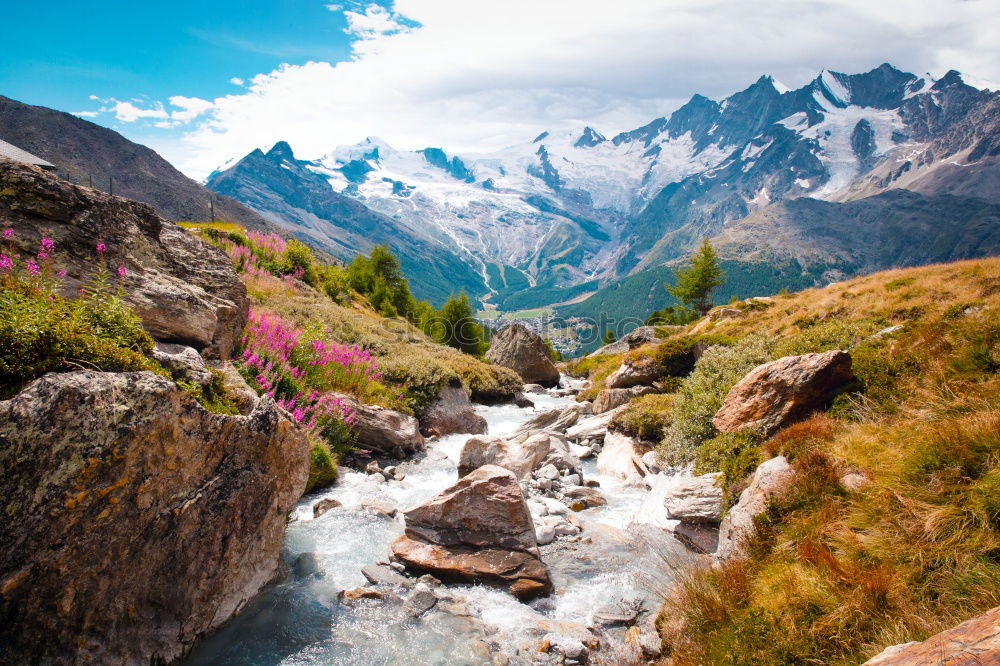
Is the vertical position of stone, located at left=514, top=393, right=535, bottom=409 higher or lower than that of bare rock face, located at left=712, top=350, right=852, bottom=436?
lower

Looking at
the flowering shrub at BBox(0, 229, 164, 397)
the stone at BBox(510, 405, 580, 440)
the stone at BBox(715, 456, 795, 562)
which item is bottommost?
the stone at BBox(510, 405, 580, 440)

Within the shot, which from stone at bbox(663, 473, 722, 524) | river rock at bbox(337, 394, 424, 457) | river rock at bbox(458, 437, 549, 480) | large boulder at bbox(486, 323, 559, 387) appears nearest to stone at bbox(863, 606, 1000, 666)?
stone at bbox(663, 473, 722, 524)

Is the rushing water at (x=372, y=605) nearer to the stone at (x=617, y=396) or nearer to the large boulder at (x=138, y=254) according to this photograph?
the large boulder at (x=138, y=254)

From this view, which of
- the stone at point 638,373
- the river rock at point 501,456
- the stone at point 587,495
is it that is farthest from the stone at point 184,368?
the stone at point 638,373

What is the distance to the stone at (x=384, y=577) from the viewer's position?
8.27 meters

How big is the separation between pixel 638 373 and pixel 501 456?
12.7m

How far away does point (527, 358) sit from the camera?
147ft

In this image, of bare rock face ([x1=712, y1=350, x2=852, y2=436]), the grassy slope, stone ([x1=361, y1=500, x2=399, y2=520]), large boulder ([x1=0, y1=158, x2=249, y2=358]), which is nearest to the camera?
the grassy slope

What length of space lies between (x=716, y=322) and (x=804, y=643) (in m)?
29.7

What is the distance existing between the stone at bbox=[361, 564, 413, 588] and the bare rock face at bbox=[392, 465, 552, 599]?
0.97 ft

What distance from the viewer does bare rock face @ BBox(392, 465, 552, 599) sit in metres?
8.48

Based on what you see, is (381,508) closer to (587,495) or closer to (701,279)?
(587,495)

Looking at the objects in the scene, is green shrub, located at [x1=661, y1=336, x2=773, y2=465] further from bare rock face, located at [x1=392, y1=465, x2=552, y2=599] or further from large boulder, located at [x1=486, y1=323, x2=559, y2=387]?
large boulder, located at [x1=486, y1=323, x2=559, y2=387]

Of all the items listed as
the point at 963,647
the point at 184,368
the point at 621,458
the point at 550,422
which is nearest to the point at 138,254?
the point at 184,368
